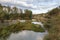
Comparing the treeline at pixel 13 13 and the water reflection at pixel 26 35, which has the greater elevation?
the treeline at pixel 13 13

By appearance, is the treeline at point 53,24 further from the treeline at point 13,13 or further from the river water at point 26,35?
the treeline at point 13,13

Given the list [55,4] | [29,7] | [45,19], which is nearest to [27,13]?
[29,7]

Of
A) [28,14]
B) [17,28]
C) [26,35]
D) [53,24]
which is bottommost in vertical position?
[26,35]

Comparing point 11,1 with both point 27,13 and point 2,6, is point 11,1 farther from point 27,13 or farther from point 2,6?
point 27,13

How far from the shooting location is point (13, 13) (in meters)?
3.96

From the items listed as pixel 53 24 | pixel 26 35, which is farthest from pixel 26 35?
pixel 53 24

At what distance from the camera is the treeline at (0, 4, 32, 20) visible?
3891mm

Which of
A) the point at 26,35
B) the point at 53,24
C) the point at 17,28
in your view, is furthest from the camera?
the point at 26,35

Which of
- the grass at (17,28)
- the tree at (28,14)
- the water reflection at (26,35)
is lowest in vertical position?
the water reflection at (26,35)

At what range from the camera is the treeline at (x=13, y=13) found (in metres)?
3.89

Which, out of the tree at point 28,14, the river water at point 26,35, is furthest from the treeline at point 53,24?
the tree at point 28,14

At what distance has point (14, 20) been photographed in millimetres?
3908

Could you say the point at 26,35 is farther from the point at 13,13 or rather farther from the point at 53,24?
the point at 53,24

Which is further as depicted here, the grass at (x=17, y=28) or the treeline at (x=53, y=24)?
the grass at (x=17, y=28)
